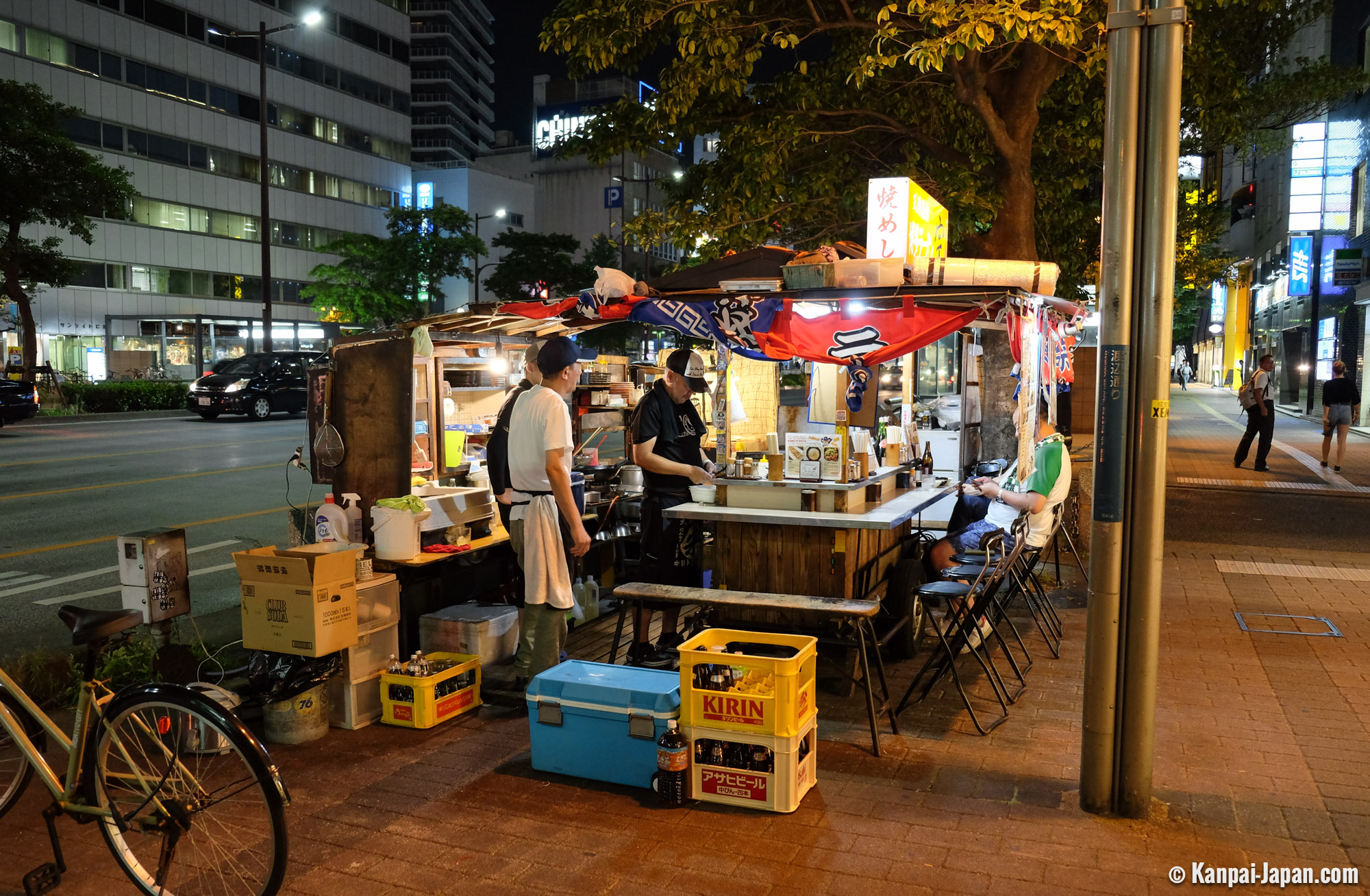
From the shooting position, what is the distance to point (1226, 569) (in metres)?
9.77

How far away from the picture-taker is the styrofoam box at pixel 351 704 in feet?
18.1

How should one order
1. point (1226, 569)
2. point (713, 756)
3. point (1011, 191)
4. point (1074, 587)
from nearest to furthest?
point (713, 756) < point (1074, 587) < point (1226, 569) < point (1011, 191)

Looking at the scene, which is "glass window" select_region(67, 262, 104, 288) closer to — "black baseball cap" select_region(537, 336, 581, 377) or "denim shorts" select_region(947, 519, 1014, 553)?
"black baseball cap" select_region(537, 336, 581, 377)

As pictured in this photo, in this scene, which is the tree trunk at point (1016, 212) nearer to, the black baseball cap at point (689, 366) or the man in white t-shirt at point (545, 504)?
the black baseball cap at point (689, 366)

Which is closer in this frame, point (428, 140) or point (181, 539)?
point (181, 539)

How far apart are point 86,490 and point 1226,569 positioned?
1416 cm

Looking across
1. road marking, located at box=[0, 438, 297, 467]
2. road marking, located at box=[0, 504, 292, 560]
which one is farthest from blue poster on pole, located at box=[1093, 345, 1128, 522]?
road marking, located at box=[0, 438, 297, 467]

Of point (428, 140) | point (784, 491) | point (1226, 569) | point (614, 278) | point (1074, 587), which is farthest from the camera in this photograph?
point (428, 140)

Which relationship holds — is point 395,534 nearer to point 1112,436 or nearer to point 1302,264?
point 1112,436

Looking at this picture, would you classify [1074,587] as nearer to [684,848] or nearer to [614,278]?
[614,278]

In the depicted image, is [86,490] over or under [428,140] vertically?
under

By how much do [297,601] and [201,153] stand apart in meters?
47.5

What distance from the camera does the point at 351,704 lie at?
18.1 feet

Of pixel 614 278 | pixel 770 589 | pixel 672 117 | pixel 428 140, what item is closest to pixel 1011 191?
pixel 672 117
